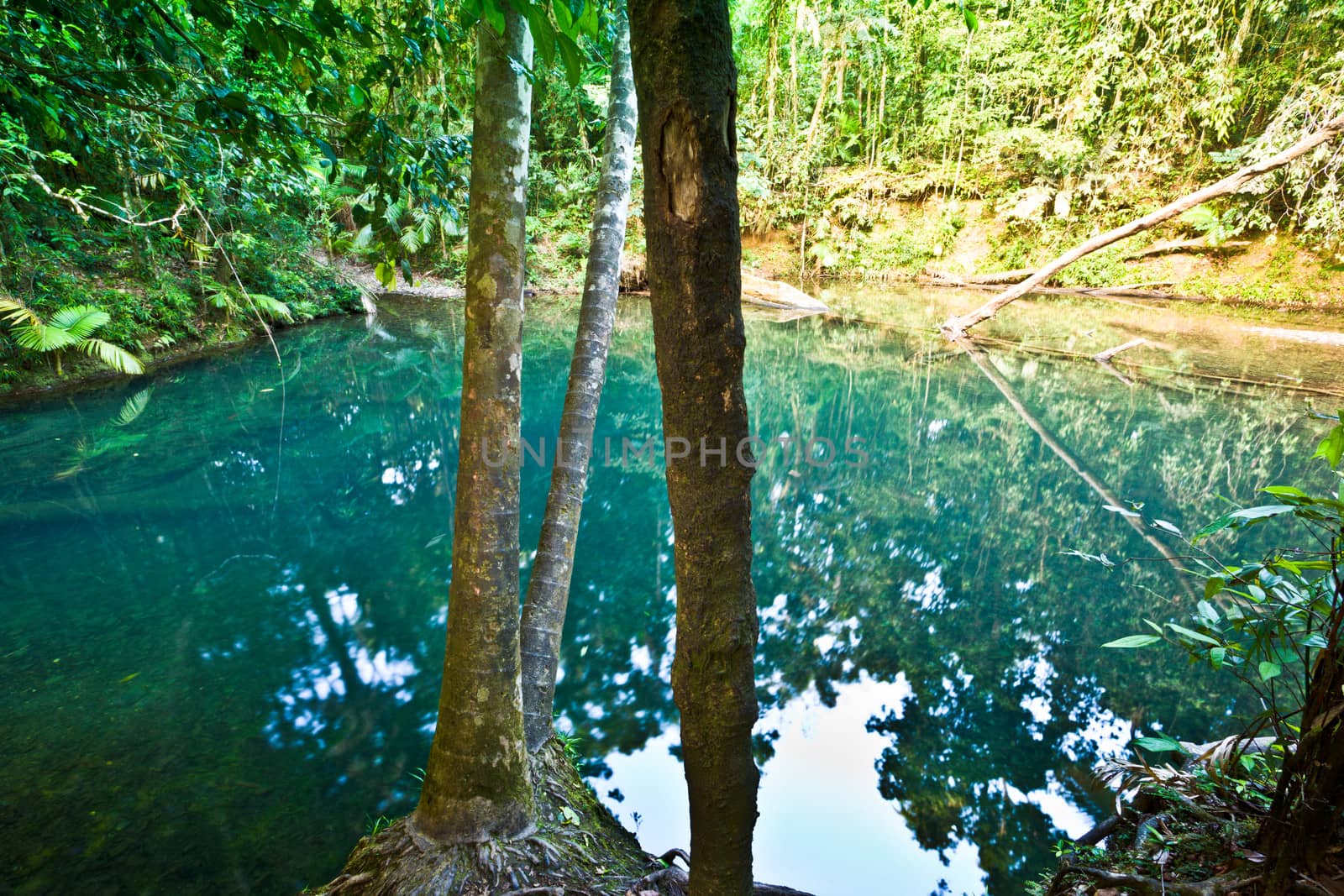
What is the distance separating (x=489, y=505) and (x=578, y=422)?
0.89 m

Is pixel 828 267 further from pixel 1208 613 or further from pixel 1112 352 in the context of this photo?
pixel 1208 613

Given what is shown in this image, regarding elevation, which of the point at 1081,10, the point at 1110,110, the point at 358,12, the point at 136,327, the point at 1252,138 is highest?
the point at 1081,10

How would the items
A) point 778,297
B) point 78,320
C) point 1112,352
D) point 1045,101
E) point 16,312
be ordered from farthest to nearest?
point 1045,101, point 778,297, point 1112,352, point 78,320, point 16,312

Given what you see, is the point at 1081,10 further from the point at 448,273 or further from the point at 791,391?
the point at 448,273

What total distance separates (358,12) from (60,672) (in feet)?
12.4

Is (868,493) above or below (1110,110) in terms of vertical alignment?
below

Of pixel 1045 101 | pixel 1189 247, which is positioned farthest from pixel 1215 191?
pixel 1045 101

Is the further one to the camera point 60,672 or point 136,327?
point 136,327

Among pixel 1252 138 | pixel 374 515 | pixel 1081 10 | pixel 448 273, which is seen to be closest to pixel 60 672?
pixel 374 515

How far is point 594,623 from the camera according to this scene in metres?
4.27

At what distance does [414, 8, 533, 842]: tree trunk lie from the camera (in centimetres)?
184

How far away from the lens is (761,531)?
5.59m

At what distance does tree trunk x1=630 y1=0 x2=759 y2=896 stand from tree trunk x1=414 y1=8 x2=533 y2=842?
36.9 inches

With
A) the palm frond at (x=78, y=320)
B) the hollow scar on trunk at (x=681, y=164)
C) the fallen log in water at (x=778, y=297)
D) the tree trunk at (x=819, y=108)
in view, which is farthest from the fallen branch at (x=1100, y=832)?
the tree trunk at (x=819, y=108)
